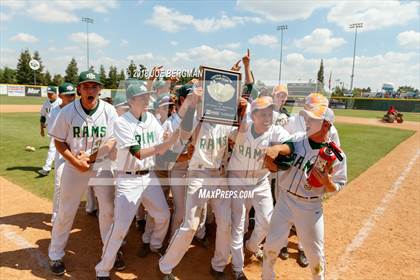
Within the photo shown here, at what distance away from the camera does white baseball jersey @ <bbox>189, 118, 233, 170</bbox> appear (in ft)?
12.9

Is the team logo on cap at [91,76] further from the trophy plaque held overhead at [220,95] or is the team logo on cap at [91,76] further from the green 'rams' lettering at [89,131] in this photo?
the trophy plaque held overhead at [220,95]

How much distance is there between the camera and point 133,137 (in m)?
3.83

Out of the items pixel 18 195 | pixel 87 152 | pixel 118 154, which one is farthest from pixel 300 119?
pixel 18 195

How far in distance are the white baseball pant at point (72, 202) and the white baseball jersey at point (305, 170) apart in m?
2.28

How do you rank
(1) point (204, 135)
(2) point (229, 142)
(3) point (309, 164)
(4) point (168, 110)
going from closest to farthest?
(3) point (309, 164)
(1) point (204, 135)
(2) point (229, 142)
(4) point (168, 110)

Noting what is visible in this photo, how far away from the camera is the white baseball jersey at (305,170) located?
3410 millimetres

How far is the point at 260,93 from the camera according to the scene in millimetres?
5406

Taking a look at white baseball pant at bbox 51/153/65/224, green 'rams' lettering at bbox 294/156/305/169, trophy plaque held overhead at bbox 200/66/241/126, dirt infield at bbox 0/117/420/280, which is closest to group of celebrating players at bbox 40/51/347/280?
green 'rams' lettering at bbox 294/156/305/169

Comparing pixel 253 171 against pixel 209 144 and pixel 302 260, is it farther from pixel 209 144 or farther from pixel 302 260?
pixel 302 260

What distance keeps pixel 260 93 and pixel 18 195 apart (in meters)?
5.55

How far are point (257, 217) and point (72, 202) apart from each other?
243 cm

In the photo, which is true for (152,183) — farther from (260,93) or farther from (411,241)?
(411,241)

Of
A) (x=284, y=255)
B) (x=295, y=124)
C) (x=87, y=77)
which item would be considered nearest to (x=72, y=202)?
(x=87, y=77)

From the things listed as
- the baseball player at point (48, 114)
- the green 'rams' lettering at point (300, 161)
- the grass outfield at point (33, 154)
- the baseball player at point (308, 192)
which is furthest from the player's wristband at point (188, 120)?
the baseball player at point (48, 114)
